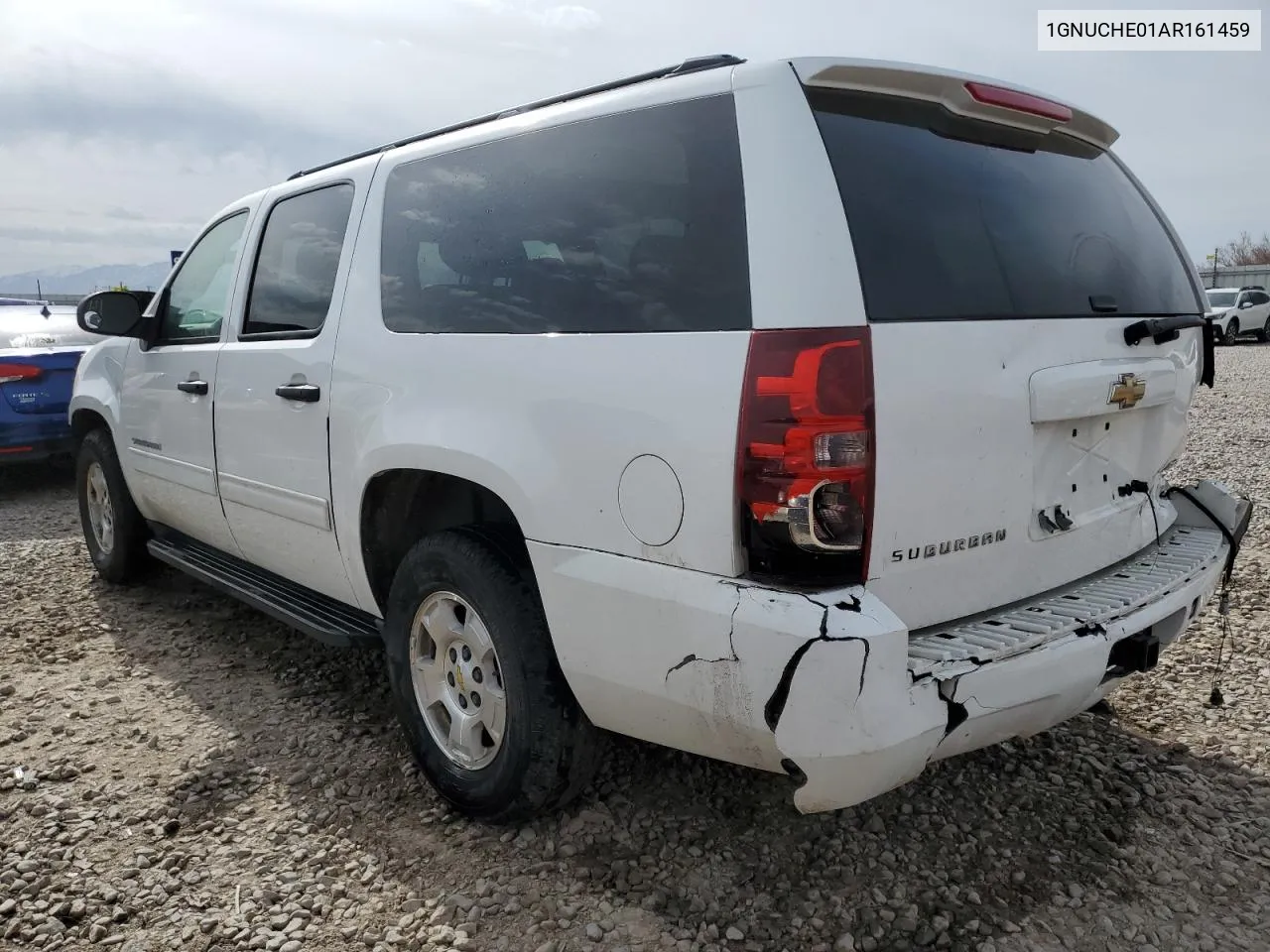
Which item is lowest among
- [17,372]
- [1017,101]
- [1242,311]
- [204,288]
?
[17,372]

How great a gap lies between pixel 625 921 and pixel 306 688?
192 centimetres

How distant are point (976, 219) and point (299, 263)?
2.35m

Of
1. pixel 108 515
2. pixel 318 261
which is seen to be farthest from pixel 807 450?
pixel 108 515

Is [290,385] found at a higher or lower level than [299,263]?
lower

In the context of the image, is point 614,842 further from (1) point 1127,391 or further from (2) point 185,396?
(2) point 185,396

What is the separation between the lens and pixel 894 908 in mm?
2354

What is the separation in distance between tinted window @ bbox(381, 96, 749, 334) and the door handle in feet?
1.29

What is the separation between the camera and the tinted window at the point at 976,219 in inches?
81.0

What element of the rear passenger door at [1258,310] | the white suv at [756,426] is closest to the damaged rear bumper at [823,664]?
the white suv at [756,426]

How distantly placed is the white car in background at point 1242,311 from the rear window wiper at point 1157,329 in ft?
79.2

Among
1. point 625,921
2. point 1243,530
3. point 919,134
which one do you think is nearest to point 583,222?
point 919,134

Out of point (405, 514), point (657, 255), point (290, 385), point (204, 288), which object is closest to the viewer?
point (657, 255)

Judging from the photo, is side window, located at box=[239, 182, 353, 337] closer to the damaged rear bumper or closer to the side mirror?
the side mirror

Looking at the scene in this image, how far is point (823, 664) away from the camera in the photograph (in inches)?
72.1
